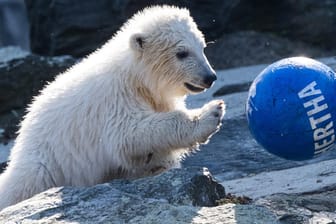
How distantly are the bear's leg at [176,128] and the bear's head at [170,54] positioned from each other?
1.10ft

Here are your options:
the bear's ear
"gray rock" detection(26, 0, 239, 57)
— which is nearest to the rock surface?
"gray rock" detection(26, 0, 239, 57)

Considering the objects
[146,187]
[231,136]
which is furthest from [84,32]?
[146,187]

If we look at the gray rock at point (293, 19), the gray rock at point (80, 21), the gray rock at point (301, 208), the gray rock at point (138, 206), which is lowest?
the gray rock at point (301, 208)

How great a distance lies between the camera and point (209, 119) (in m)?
4.80

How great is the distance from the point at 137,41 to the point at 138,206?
4.62 feet

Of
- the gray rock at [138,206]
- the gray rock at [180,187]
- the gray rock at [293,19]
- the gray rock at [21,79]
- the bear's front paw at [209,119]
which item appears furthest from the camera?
the gray rock at [293,19]

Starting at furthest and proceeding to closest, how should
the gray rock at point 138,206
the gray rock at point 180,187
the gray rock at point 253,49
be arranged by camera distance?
the gray rock at point 253,49
the gray rock at point 180,187
the gray rock at point 138,206

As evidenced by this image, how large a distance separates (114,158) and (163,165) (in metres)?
0.31

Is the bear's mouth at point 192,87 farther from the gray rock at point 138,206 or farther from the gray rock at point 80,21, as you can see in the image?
the gray rock at point 80,21

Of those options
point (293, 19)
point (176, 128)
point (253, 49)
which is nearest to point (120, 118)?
point (176, 128)

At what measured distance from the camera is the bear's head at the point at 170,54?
5160 millimetres

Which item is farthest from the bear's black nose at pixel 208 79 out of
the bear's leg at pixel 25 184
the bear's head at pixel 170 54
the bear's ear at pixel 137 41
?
the bear's leg at pixel 25 184

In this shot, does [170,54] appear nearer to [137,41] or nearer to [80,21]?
[137,41]

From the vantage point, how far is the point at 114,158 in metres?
4.93
